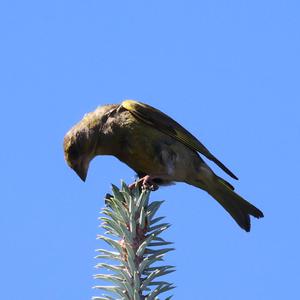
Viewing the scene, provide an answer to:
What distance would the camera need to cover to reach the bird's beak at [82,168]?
247 inches

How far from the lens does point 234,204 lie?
283 inches

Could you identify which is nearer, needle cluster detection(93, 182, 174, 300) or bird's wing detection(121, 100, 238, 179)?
needle cluster detection(93, 182, 174, 300)

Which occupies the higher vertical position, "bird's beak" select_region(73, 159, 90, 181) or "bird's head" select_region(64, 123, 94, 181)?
"bird's head" select_region(64, 123, 94, 181)

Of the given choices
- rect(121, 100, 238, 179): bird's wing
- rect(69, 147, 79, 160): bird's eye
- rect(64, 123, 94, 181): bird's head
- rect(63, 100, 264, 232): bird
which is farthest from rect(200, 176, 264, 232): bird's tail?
rect(69, 147, 79, 160): bird's eye

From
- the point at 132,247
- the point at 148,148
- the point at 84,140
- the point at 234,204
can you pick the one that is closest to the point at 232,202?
the point at 234,204

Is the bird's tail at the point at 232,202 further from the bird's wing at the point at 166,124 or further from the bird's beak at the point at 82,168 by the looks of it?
the bird's beak at the point at 82,168

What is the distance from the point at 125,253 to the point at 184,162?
148 inches

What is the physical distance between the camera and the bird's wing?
6742 mm

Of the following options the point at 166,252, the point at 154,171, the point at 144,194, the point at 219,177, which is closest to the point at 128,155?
the point at 154,171

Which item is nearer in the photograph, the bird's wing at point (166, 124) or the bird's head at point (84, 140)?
the bird's head at point (84, 140)

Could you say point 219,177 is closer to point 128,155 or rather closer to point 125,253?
point 128,155

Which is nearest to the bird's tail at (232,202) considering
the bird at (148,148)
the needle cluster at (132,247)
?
the bird at (148,148)

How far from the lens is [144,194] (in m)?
3.60

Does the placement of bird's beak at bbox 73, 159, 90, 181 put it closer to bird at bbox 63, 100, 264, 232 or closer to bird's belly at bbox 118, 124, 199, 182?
bird at bbox 63, 100, 264, 232
